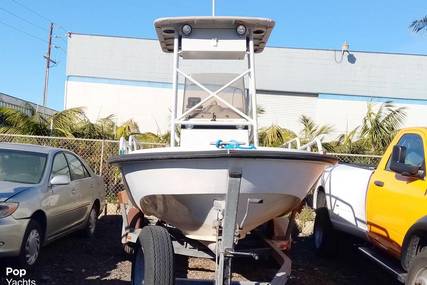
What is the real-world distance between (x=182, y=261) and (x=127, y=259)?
0.82m

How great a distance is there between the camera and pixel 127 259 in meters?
7.55

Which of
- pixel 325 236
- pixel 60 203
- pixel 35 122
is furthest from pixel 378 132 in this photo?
pixel 60 203

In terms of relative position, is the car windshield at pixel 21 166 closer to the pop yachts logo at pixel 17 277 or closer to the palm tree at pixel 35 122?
the pop yachts logo at pixel 17 277

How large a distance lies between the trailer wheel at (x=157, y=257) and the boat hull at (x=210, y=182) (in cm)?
38

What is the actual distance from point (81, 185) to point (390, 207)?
4.81m

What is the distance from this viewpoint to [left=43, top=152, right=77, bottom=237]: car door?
6.75 m

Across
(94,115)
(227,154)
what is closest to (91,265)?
(227,154)

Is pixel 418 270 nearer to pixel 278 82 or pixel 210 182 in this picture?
pixel 210 182

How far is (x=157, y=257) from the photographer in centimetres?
462

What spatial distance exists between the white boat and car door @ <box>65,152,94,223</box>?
5.50 ft

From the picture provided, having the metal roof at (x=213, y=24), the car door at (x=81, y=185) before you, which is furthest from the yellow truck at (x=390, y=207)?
the car door at (x=81, y=185)

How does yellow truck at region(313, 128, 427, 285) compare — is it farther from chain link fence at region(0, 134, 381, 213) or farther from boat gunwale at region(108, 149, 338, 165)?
chain link fence at region(0, 134, 381, 213)

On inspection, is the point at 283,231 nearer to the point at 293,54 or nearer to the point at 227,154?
the point at 227,154

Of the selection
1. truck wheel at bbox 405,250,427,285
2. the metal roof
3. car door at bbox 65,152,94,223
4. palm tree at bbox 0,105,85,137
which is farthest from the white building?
truck wheel at bbox 405,250,427,285
